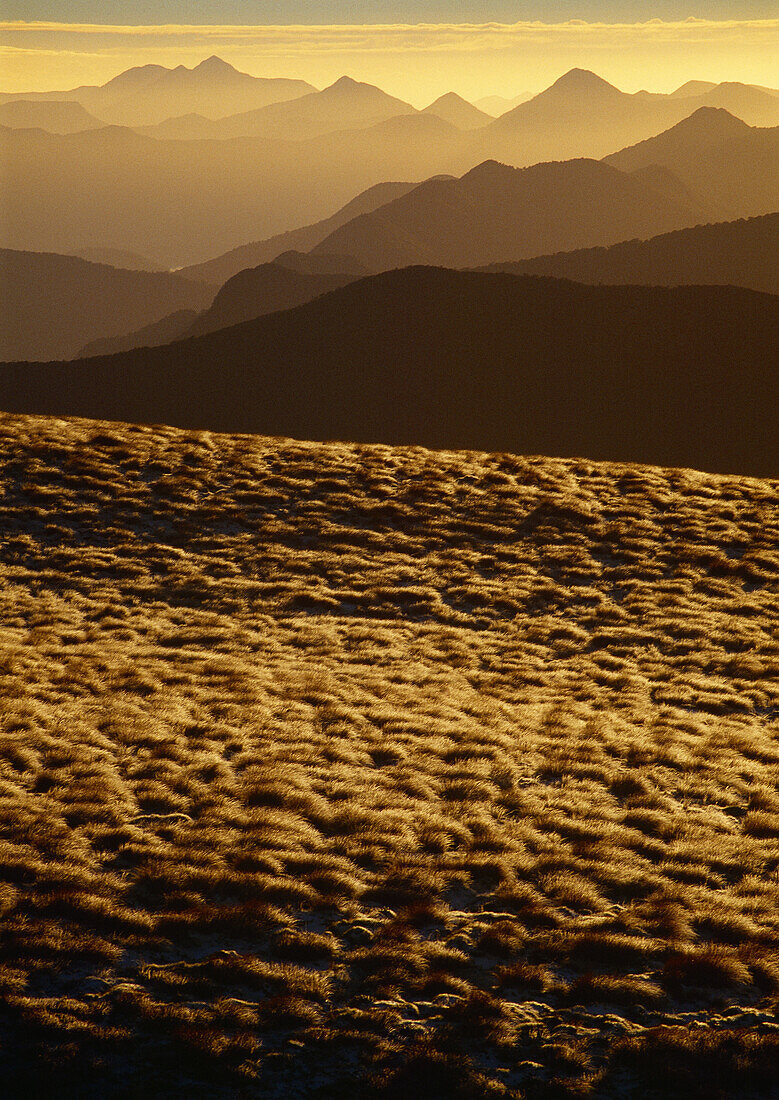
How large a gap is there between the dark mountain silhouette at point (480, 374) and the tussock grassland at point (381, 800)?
102703 millimetres

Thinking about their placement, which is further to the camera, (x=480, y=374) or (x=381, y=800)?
(x=480, y=374)

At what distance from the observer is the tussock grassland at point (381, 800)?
6.93 m

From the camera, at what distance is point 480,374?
5669 inches

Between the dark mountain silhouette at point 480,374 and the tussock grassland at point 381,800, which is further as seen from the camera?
the dark mountain silhouette at point 480,374

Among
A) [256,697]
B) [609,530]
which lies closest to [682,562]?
[609,530]

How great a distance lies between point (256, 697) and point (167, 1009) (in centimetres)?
664

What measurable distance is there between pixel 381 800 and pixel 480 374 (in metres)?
139

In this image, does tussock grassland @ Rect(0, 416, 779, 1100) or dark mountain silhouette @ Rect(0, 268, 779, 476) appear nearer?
tussock grassland @ Rect(0, 416, 779, 1100)

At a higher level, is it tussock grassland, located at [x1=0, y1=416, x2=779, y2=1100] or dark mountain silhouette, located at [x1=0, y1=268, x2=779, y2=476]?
dark mountain silhouette, located at [x1=0, y1=268, x2=779, y2=476]

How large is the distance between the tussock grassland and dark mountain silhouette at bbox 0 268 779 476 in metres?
103

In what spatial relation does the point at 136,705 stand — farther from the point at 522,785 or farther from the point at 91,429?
the point at 91,429

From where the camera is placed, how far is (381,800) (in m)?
10.7

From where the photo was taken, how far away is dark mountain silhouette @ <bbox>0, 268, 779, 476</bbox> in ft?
414

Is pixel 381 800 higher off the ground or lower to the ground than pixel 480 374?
lower
